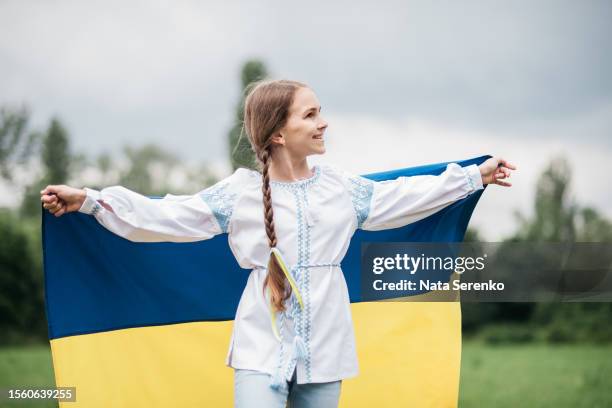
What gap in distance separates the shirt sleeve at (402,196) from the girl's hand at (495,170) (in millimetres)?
70

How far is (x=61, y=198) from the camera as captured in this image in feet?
9.76

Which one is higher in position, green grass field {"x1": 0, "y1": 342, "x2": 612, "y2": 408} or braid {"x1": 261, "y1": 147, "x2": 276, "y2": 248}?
braid {"x1": 261, "y1": 147, "x2": 276, "y2": 248}

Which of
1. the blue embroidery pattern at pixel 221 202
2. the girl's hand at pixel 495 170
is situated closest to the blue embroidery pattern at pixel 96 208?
the blue embroidery pattern at pixel 221 202

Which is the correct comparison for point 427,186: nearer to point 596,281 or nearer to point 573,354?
point 596,281

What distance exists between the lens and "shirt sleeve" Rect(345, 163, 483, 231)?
328cm

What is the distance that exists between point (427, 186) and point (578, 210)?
1734 centimetres

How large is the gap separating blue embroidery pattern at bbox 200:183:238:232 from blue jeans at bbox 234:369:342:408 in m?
0.61

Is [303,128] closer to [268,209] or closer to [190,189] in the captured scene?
[268,209]

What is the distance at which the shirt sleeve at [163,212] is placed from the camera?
3.02 meters

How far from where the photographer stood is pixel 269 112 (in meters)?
3.14

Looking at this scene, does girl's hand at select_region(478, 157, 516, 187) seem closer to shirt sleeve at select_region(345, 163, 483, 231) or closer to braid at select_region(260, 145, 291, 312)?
shirt sleeve at select_region(345, 163, 483, 231)

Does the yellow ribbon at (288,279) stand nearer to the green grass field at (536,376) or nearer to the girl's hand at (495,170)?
the girl's hand at (495,170)

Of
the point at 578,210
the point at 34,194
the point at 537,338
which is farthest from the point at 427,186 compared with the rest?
the point at 34,194

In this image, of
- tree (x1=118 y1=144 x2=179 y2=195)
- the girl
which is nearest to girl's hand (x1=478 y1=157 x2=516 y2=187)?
the girl
